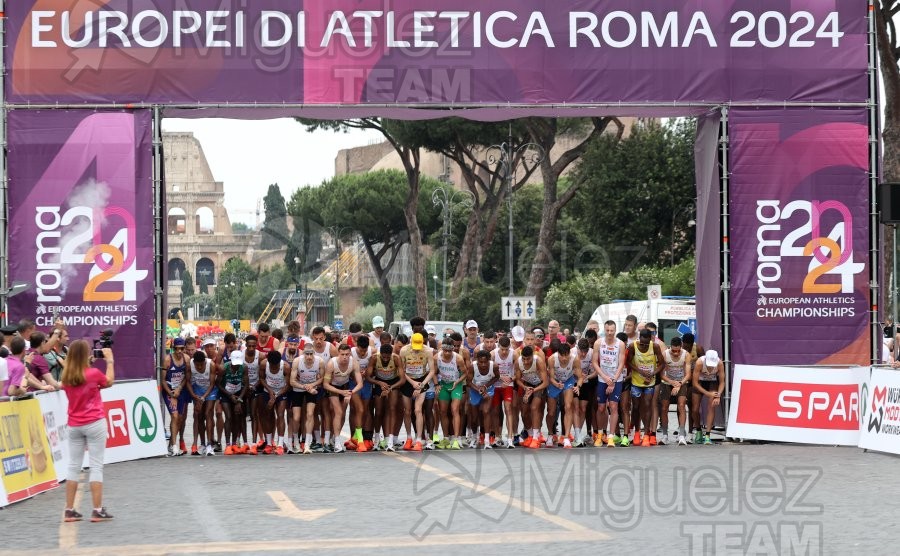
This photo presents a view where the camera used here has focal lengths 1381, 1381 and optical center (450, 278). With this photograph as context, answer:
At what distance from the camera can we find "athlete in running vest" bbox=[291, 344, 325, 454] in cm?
1870

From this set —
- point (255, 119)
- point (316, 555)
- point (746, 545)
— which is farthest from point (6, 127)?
point (746, 545)

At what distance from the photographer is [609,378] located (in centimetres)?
1928

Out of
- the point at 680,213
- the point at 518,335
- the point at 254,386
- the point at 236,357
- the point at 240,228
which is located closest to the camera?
the point at 236,357

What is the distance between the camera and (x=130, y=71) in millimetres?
19422

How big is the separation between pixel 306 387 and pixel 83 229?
383 centimetres

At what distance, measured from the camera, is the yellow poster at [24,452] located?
13.3 meters

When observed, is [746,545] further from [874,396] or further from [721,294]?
[721,294]

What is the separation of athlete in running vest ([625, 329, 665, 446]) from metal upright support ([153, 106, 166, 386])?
21.5ft

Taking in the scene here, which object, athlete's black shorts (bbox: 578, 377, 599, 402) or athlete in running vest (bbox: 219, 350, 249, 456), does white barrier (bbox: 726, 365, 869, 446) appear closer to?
athlete's black shorts (bbox: 578, 377, 599, 402)

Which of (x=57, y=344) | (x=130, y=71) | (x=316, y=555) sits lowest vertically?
(x=316, y=555)

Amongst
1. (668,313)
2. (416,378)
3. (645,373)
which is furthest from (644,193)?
(416,378)

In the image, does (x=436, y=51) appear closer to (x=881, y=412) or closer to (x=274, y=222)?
(x=881, y=412)

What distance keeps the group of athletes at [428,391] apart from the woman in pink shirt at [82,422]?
6483 millimetres

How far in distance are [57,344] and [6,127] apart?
12.8 ft
